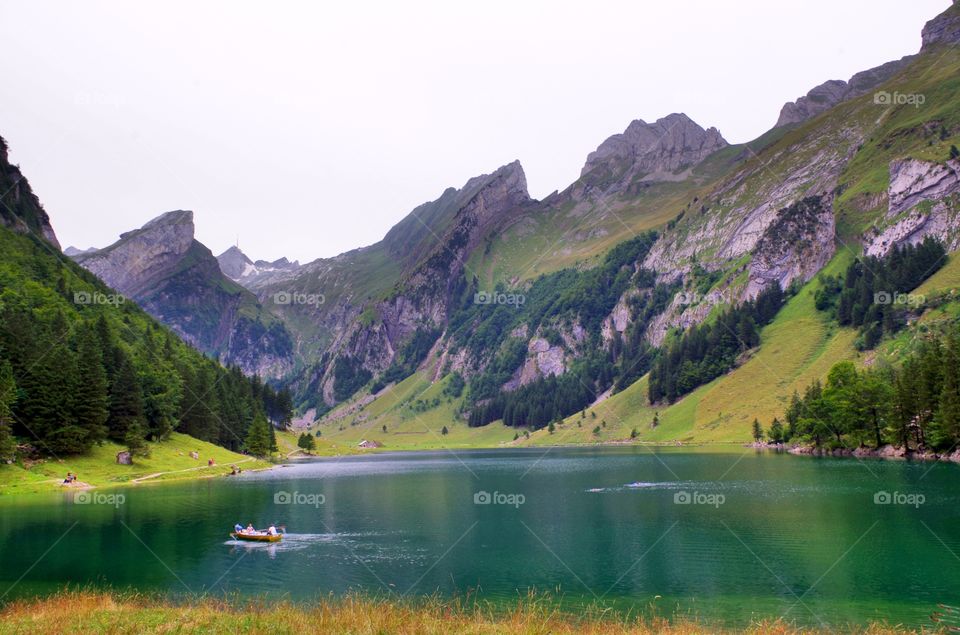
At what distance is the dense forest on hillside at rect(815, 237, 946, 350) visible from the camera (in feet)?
558

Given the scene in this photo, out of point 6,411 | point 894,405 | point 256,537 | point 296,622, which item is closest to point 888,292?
point 894,405

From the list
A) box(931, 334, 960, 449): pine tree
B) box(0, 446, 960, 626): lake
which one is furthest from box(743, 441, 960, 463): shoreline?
box(0, 446, 960, 626): lake

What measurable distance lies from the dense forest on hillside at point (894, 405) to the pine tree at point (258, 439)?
12010cm

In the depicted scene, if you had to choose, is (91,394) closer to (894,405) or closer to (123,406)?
(123,406)

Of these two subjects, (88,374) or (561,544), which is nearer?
(561,544)

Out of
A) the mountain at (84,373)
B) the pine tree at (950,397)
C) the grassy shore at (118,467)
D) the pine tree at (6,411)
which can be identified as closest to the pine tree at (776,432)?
the pine tree at (950,397)

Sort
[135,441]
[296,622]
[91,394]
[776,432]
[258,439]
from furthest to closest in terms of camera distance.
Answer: [258,439]
[776,432]
[135,441]
[91,394]
[296,622]

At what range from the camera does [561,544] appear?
2010 inches

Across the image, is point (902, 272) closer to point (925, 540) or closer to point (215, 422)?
point (925, 540)

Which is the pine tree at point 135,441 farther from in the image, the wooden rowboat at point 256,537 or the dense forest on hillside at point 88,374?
the wooden rowboat at point 256,537

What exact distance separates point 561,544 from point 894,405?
3166 inches

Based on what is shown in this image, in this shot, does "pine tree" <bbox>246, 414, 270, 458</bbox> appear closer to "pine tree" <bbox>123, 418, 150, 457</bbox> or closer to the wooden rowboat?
"pine tree" <bbox>123, 418, 150, 457</bbox>

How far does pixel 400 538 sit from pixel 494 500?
25646 millimetres

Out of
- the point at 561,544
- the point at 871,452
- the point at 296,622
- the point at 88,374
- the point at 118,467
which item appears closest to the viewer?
the point at 296,622
